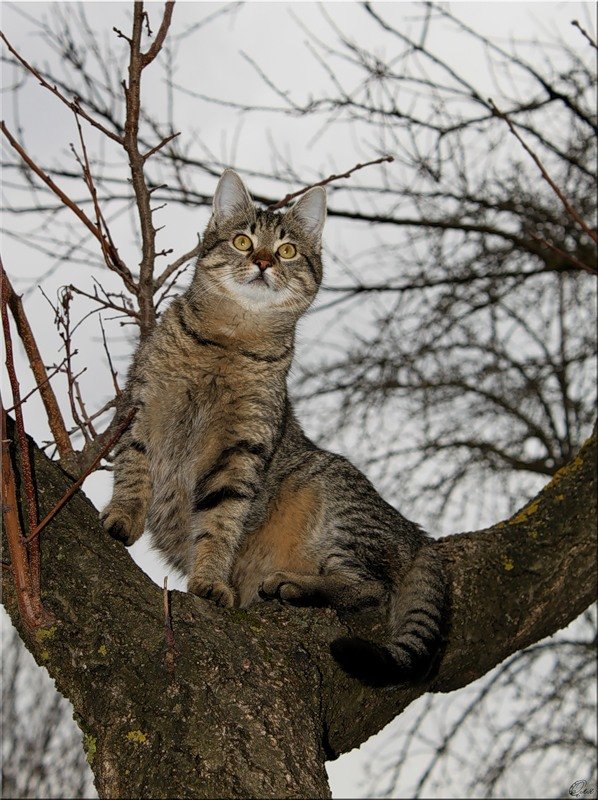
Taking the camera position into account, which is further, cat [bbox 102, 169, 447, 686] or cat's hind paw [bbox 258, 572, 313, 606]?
cat [bbox 102, 169, 447, 686]

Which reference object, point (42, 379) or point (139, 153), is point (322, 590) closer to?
point (42, 379)

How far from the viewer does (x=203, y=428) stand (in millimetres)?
4000

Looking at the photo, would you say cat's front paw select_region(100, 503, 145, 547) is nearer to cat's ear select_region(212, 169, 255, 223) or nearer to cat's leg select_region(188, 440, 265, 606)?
cat's leg select_region(188, 440, 265, 606)

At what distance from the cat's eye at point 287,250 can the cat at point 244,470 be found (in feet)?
0.06

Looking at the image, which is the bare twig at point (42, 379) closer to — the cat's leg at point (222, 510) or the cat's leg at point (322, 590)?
the cat's leg at point (222, 510)

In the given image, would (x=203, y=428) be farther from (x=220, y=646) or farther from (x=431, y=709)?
(x=431, y=709)

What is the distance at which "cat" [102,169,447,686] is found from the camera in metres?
3.71

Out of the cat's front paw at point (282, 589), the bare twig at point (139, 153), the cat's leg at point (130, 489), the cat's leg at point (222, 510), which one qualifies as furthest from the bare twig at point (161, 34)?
the cat's front paw at point (282, 589)

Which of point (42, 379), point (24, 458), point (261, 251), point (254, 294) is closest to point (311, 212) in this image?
point (261, 251)

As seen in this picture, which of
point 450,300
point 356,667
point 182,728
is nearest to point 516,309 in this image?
point 450,300

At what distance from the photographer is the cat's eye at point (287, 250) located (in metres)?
4.41

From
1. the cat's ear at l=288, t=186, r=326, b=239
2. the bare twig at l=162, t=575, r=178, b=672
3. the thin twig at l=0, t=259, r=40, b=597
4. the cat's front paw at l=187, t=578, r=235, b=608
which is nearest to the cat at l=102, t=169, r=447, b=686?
the cat's front paw at l=187, t=578, r=235, b=608

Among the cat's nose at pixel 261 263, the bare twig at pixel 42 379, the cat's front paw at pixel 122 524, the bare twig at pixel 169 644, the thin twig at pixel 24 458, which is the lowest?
the bare twig at pixel 169 644

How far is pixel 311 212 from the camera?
15.2 feet
